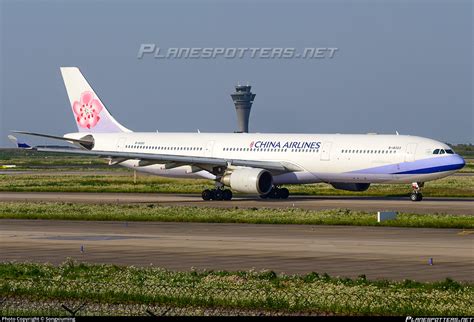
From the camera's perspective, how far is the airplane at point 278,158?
5841cm

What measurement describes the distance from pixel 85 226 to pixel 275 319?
25999 mm

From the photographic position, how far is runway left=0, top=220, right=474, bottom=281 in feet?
94.4

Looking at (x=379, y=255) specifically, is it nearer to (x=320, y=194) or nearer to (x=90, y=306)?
(x=90, y=306)

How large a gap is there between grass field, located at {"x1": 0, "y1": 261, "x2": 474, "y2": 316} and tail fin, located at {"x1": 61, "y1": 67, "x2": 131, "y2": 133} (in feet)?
159

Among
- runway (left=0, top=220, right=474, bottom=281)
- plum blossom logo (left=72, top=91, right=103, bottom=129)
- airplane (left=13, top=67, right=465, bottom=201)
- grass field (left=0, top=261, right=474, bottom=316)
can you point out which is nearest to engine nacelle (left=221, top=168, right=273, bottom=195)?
airplane (left=13, top=67, right=465, bottom=201)

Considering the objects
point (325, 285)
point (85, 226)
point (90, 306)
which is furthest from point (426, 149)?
point (90, 306)

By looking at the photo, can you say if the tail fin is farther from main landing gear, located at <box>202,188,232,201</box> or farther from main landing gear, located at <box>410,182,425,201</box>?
main landing gear, located at <box>410,182,425,201</box>

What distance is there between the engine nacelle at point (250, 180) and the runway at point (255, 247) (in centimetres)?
1507

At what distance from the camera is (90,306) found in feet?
71.1

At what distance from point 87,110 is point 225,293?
5456 cm

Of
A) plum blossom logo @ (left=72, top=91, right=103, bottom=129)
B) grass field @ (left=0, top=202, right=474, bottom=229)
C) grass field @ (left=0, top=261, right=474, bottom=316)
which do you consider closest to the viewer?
grass field @ (left=0, top=261, right=474, bottom=316)

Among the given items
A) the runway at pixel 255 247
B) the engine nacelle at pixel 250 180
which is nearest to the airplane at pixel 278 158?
the engine nacelle at pixel 250 180

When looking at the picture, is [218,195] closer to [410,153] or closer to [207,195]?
[207,195]

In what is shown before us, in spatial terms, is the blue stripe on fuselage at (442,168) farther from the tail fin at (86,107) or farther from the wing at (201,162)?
the tail fin at (86,107)
